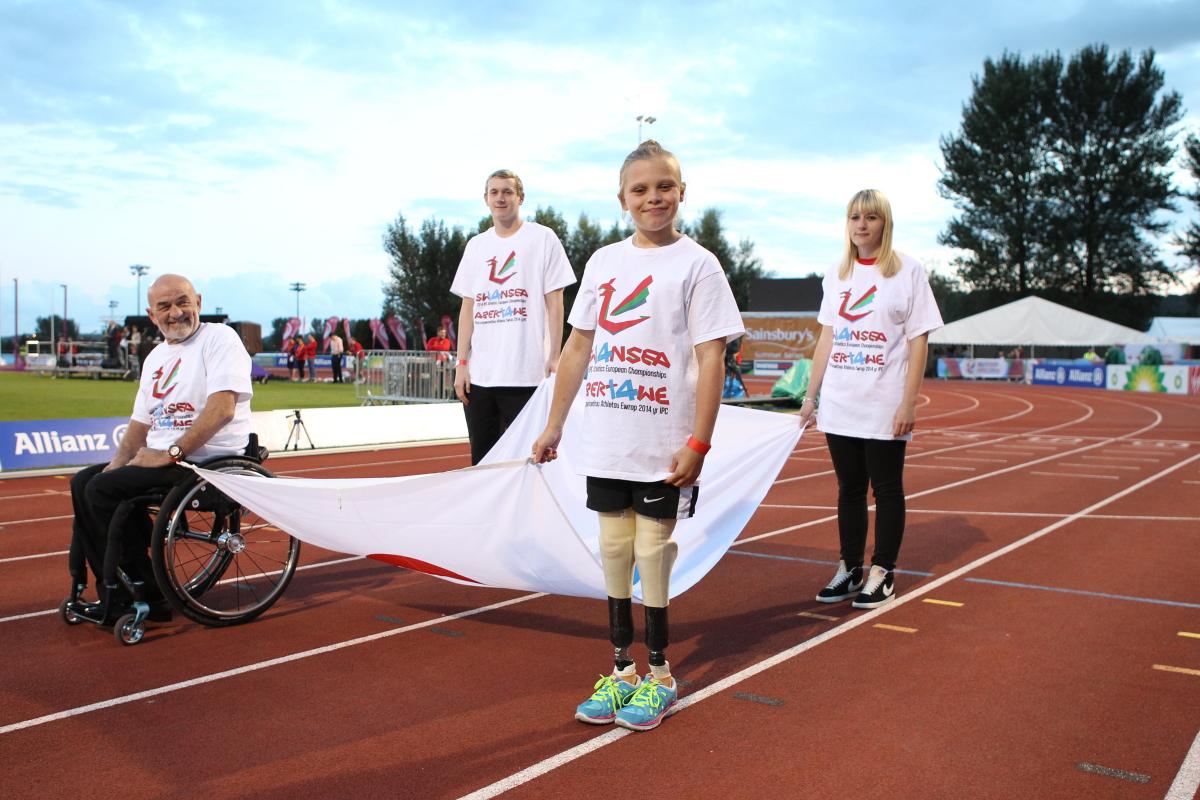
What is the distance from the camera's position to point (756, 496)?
17.2 ft

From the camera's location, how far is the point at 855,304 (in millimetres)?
5172

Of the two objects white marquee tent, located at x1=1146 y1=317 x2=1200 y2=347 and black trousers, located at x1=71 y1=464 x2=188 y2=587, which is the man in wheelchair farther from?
white marquee tent, located at x1=1146 y1=317 x2=1200 y2=347

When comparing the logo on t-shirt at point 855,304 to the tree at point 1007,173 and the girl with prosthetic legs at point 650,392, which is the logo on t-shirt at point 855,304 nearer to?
the girl with prosthetic legs at point 650,392

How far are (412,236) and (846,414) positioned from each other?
47.4m

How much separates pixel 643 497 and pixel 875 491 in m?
2.21

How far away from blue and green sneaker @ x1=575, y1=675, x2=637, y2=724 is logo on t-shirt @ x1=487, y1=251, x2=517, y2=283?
103 inches

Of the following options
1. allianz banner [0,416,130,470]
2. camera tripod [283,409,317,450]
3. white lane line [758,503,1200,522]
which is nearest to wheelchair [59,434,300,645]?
white lane line [758,503,1200,522]

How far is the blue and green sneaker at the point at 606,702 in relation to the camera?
3.54m

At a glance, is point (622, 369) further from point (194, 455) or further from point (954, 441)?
point (954, 441)

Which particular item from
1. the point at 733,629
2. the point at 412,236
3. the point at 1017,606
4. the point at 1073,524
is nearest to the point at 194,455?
the point at 733,629

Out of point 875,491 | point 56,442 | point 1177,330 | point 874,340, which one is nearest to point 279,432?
point 56,442

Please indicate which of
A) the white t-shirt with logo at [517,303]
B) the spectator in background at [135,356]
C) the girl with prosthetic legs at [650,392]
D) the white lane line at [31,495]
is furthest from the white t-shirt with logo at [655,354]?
the spectator in background at [135,356]

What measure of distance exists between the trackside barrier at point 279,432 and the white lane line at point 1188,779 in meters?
7.83

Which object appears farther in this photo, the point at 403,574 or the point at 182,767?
the point at 403,574
